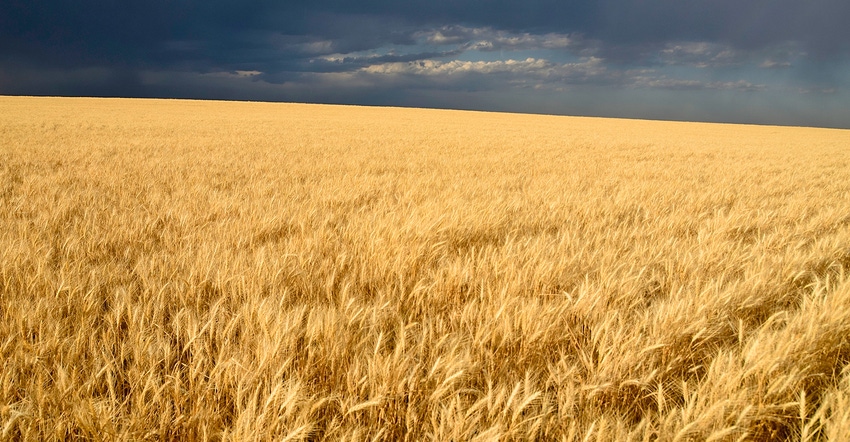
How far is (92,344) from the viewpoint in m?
1.23

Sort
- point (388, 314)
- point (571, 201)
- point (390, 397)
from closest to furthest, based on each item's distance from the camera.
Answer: point (390, 397)
point (388, 314)
point (571, 201)

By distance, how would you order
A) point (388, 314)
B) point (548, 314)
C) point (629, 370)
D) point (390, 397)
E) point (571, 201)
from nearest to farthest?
point (390, 397) < point (629, 370) < point (548, 314) < point (388, 314) < point (571, 201)

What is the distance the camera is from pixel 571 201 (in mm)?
4145

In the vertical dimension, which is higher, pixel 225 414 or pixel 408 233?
pixel 408 233

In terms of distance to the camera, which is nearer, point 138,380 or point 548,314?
point 138,380

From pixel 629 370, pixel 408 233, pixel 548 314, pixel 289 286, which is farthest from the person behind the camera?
pixel 408 233

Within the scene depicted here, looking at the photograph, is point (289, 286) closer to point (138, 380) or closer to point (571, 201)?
point (138, 380)

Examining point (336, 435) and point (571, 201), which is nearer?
point (336, 435)

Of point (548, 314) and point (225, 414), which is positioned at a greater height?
point (548, 314)

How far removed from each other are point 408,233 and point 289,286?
3.00ft

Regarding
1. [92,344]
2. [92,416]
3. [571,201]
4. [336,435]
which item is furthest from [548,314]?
[571,201]

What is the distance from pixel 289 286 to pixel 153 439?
0.86 m

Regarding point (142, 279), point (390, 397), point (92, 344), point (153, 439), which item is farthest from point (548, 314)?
point (142, 279)

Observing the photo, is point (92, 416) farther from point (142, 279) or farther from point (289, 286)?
point (142, 279)
